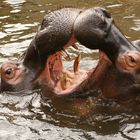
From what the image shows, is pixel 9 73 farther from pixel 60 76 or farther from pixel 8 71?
pixel 60 76

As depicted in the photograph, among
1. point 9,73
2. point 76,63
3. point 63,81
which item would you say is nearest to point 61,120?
point 63,81

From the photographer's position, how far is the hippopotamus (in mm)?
4762

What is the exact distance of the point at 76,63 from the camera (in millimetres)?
5473

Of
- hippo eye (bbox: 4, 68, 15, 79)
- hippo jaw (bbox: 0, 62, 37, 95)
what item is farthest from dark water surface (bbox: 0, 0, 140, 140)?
hippo eye (bbox: 4, 68, 15, 79)

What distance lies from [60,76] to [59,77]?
15 millimetres

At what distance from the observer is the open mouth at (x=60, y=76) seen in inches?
210

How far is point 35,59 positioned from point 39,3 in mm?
5807

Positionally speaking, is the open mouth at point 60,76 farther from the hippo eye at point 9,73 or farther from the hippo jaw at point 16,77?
the hippo eye at point 9,73

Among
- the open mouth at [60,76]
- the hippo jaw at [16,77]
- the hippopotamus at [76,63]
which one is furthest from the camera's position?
the hippo jaw at [16,77]

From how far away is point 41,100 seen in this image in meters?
5.57

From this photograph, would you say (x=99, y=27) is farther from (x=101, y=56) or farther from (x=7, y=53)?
(x=7, y=53)

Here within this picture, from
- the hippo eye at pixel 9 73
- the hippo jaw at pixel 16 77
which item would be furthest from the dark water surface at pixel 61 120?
the hippo eye at pixel 9 73

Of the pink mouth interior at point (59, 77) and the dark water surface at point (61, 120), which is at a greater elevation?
the pink mouth interior at point (59, 77)

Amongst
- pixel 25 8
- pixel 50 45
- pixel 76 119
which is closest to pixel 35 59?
pixel 50 45
